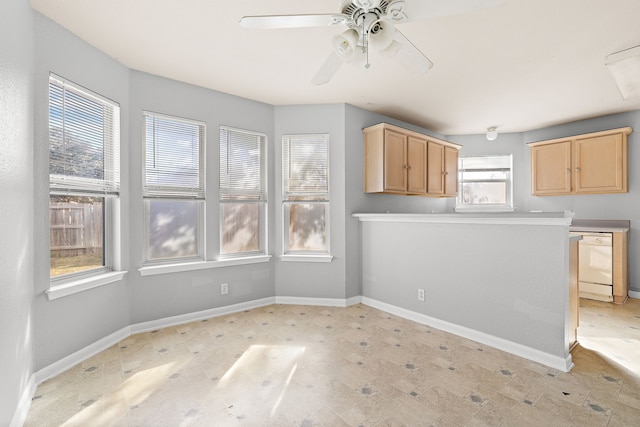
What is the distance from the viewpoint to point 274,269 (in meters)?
→ 3.95

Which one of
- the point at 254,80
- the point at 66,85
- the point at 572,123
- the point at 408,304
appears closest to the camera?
the point at 66,85

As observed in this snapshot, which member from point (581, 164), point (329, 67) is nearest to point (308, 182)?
point (329, 67)

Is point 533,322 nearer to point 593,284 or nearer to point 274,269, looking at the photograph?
point 593,284

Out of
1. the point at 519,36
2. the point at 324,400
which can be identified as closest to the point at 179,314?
the point at 324,400

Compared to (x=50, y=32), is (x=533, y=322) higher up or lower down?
lower down

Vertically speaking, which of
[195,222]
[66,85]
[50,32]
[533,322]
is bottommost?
[533,322]

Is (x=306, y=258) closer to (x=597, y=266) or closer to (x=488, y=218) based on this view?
(x=488, y=218)

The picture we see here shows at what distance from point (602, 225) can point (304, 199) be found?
4.46m

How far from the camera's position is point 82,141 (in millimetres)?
2500

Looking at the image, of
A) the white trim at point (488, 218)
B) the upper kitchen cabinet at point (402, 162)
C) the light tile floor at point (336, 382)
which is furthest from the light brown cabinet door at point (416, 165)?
the light tile floor at point (336, 382)

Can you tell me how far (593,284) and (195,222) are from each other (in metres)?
5.36

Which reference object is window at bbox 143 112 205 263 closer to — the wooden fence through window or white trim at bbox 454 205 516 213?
the wooden fence through window

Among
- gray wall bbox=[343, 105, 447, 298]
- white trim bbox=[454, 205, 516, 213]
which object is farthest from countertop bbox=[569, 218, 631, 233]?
gray wall bbox=[343, 105, 447, 298]

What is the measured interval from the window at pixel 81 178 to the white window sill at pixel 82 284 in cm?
10
